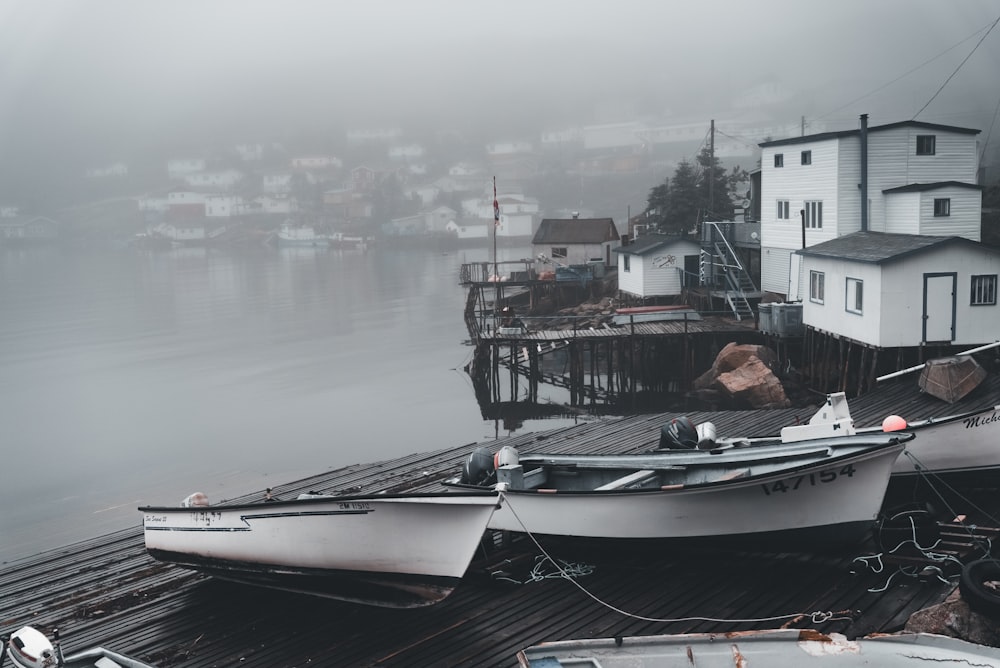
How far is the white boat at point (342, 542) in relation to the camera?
1237 cm

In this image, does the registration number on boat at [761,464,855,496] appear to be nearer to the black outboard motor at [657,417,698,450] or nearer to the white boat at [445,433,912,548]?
the white boat at [445,433,912,548]

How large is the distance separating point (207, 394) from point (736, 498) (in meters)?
38.6

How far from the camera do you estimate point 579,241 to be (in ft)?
206

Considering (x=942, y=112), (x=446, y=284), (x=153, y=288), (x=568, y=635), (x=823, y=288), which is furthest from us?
(x=942, y=112)

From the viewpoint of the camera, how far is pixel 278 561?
44.8ft

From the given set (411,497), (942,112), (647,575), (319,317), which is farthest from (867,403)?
(942,112)

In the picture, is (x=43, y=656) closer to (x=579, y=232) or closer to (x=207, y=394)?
(x=207, y=394)

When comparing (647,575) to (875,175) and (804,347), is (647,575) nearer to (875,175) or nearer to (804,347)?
(804,347)

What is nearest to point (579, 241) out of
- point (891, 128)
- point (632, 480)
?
point (891, 128)

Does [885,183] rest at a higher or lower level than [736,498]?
higher

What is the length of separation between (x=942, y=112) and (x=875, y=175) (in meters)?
130

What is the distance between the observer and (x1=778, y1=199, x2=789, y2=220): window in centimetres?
3884

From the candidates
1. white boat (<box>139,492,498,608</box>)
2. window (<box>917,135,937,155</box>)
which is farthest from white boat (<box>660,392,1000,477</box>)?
window (<box>917,135,937,155</box>)

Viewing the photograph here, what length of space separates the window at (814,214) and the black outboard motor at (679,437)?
22.5 metres
